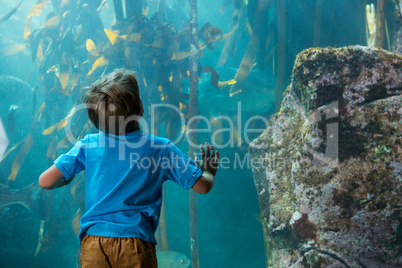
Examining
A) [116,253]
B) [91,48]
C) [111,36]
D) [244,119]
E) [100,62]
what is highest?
[111,36]

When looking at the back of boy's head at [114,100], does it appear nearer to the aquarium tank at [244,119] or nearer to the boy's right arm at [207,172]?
the boy's right arm at [207,172]

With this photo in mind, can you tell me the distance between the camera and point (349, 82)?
7.24 feet

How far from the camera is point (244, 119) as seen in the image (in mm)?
5598

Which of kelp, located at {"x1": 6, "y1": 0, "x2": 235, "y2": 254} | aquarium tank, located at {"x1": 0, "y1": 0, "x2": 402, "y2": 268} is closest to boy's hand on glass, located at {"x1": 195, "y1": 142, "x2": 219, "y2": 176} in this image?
aquarium tank, located at {"x1": 0, "y1": 0, "x2": 402, "y2": 268}

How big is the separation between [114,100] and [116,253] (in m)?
0.66

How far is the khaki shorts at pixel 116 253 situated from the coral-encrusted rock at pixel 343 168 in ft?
5.21

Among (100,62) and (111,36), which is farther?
(100,62)

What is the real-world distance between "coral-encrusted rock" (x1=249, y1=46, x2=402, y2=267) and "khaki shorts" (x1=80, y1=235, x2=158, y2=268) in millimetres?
1589

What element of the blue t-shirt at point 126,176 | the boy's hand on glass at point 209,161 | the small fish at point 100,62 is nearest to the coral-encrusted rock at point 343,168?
the boy's hand on glass at point 209,161

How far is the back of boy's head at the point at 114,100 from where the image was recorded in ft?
3.46

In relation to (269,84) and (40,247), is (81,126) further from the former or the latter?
(269,84)

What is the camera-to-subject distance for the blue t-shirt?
1.08 m

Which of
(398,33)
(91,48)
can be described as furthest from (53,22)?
(398,33)

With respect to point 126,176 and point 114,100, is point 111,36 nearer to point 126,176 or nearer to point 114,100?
point 114,100
